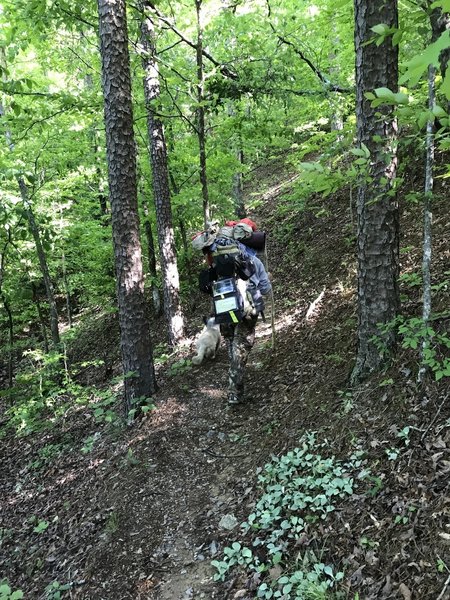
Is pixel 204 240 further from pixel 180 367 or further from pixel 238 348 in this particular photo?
pixel 180 367

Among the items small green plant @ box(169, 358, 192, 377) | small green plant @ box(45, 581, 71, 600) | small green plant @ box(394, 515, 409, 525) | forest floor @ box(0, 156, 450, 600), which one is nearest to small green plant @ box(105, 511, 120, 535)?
forest floor @ box(0, 156, 450, 600)

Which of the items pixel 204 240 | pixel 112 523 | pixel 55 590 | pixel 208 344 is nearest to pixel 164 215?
pixel 208 344

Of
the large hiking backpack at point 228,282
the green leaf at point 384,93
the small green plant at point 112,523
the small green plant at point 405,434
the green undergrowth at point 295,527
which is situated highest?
the green leaf at point 384,93

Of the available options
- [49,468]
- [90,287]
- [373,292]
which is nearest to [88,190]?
[90,287]

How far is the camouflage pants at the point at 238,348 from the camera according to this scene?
612 cm

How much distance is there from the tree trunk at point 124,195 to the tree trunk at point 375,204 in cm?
331

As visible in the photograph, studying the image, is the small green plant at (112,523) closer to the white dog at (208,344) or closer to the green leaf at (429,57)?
the white dog at (208,344)

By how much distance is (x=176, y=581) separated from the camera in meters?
3.75

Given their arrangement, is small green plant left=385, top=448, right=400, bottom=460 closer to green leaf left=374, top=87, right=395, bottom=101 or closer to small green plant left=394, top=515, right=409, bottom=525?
small green plant left=394, top=515, right=409, bottom=525

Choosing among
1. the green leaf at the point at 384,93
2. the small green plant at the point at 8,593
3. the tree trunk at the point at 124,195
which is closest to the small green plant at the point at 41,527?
the small green plant at the point at 8,593

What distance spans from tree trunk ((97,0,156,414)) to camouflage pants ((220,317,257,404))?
54.0 inches

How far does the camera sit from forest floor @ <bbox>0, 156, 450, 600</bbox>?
123 inches

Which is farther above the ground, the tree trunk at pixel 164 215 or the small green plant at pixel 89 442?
the tree trunk at pixel 164 215

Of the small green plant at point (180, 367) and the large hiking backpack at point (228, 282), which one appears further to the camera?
the small green plant at point (180, 367)
